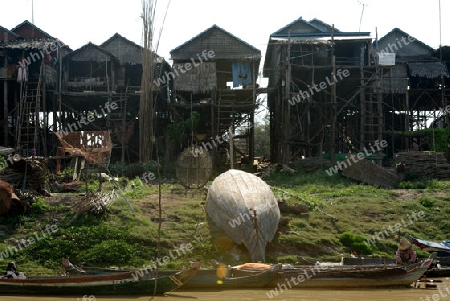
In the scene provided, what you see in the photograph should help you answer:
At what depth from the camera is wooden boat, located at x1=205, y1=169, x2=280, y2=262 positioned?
34.2 ft

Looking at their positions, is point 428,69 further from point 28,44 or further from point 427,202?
point 28,44

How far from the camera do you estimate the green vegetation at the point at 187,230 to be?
10633mm

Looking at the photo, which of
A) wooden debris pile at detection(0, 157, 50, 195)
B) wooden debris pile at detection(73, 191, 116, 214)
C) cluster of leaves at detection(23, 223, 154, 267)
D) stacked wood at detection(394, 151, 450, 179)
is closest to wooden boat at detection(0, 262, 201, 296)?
cluster of leaves at detection(23, 223, 154, 267)

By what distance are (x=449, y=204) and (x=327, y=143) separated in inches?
460

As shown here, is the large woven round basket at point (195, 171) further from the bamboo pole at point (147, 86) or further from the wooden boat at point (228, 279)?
the wooden boat at point (228, 279)

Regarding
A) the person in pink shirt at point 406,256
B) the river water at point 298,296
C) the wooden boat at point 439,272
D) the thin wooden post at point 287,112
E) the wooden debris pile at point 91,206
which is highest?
the thin wooden post at point 287,112

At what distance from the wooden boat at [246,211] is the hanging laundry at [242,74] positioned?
40.8 feet

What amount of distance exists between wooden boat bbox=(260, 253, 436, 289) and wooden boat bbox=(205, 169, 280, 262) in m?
1.21

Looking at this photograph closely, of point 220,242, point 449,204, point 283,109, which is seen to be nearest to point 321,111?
point 283,109

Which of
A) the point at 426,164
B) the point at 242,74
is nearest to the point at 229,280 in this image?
the point at 426,164

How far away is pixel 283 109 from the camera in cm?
2339

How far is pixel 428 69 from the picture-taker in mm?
27172

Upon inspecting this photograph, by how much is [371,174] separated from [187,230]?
9327 mm

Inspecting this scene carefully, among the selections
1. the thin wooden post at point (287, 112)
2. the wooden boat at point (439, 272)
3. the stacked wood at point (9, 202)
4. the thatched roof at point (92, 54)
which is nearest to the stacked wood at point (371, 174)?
the thin wooden post at point (287, 112)
